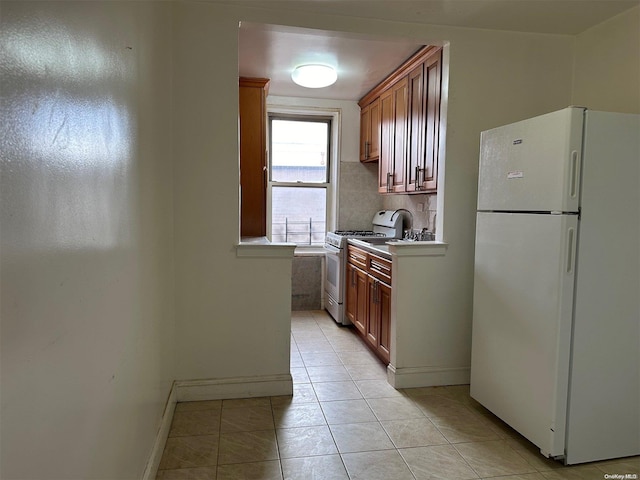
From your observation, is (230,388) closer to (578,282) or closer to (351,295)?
(351,295)

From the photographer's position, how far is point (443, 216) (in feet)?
9.16

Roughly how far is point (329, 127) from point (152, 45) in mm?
3196

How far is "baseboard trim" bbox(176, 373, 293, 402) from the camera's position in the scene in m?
2.54

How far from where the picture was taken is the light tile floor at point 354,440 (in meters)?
1.91

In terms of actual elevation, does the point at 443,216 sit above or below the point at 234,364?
above

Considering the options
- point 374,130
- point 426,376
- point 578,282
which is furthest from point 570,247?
point 374,130

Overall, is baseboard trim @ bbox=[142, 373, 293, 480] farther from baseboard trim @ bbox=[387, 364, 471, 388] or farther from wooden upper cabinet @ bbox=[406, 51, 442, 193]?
wooden upper cabinet @ bbox=[406, 51, 442, 193]

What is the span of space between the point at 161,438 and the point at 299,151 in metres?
3.52

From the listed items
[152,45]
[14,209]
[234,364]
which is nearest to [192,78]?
[152,45]

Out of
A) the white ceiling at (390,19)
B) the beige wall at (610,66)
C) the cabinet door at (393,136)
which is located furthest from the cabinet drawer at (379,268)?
the beige wall at (610,66)

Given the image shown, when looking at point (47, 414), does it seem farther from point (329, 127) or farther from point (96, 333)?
point (329, 127)

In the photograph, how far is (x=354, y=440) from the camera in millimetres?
2160

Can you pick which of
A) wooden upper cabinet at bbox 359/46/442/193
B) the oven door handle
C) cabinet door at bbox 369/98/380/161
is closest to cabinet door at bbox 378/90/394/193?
wooden upper cabinet at bbox 359/46/442/193

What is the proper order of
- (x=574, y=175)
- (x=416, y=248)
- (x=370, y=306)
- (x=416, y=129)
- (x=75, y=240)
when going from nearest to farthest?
(x=75, y=240)
(x=574, y=175)
(x=416, y=248)
(x=416, y=129)
(x=370, y=306)
